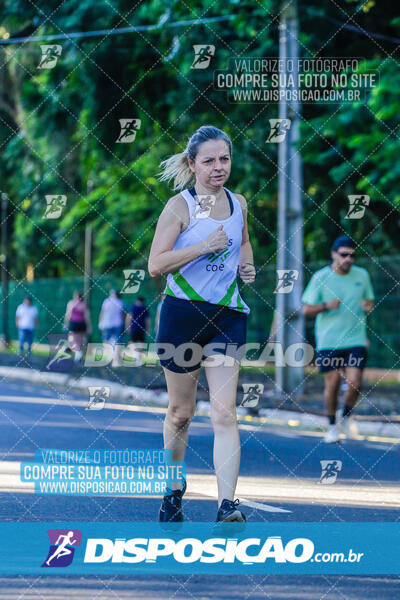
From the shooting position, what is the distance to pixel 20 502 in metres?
7.53

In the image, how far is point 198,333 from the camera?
20.8 ft

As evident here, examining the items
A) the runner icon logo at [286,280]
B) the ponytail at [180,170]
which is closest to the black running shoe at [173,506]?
the ponytail at [180,170]

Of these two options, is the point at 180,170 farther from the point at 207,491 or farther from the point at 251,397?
the point at 251,397

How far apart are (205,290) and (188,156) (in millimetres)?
721

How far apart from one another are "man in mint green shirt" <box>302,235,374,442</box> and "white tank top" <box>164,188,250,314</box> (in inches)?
192

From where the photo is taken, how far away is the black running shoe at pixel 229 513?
239 inches

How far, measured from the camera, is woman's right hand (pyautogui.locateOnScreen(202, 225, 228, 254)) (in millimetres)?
6184

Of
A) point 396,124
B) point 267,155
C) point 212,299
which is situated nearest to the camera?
point 212,299

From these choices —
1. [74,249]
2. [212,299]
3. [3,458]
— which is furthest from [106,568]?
[74,249]

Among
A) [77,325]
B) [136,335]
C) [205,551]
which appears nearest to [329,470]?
[205,551]

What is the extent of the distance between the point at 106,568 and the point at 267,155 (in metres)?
17.3

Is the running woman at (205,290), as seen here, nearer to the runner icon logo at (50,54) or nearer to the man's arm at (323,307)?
the man's arm at (323,307)

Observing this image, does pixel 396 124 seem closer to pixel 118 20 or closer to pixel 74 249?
pixel 118 20

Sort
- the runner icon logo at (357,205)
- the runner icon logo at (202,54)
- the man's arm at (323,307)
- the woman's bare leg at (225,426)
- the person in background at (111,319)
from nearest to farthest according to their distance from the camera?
the woman's bare leg at (225,426) < the man's arm at (323,307) < the runner icon logo at (357,205) < the runner icon logo at (202,54) < the person in background at (111,319)
